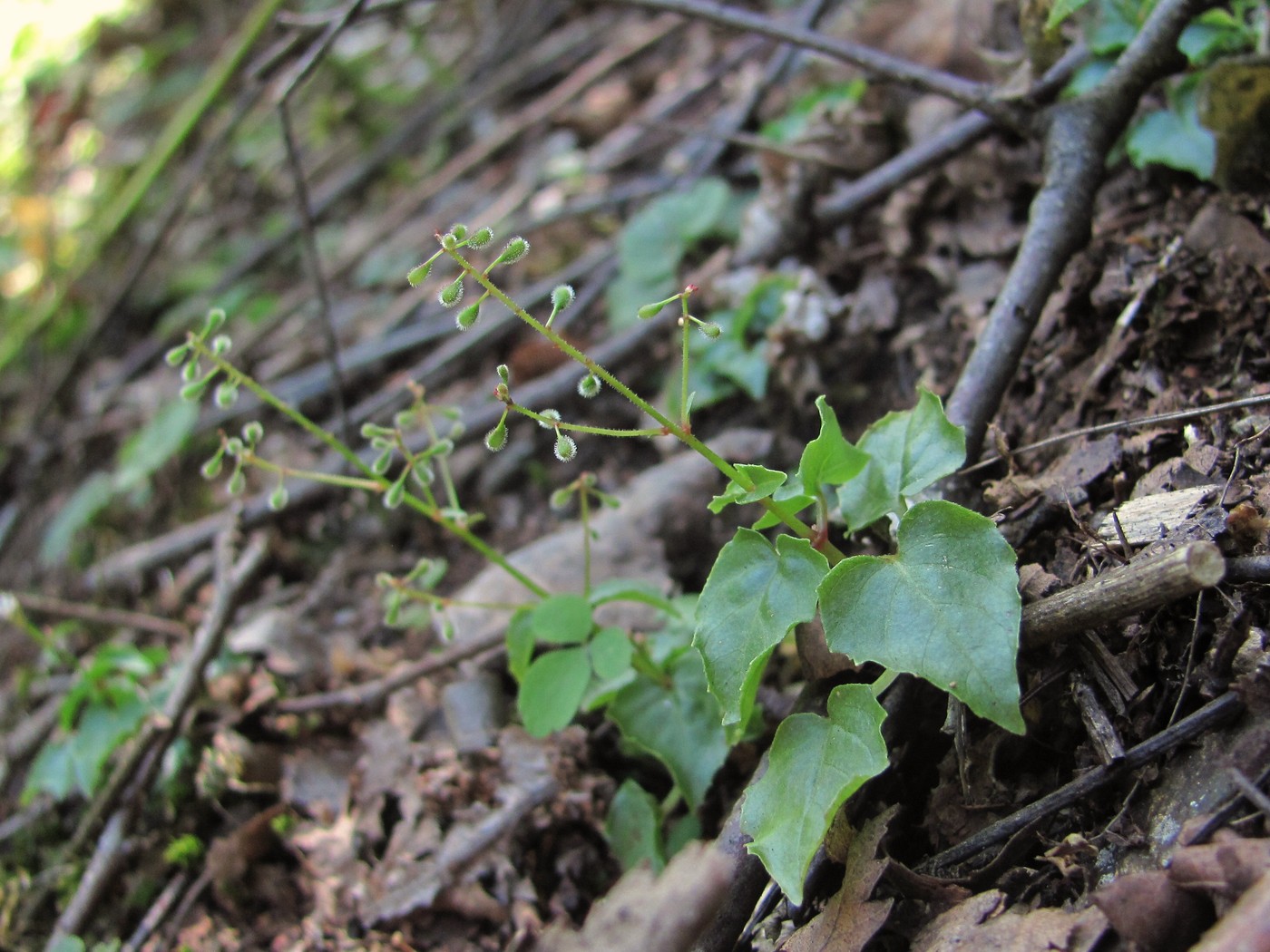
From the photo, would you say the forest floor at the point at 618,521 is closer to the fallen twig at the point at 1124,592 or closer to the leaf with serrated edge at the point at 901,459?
the fallen twig at the point at 1124,592

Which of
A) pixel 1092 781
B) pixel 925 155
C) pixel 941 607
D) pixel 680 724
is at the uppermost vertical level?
pixel 925 155

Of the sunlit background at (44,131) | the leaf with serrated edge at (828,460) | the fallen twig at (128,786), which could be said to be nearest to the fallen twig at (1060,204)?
the leaf with serrated edge at (828,460)

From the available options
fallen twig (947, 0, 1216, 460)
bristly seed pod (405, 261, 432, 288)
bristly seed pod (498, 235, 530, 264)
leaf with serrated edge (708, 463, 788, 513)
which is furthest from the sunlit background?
fallen twig (947, 0, 1216, 460)

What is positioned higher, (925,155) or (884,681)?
(925,155)

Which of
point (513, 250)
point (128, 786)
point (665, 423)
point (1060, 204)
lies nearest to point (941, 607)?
point (665, 423)

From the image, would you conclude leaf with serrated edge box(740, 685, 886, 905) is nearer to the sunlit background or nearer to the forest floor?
the forest floor

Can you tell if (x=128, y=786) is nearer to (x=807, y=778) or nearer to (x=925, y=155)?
(x=807, y=778)

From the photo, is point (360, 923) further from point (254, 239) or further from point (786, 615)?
point (254, 239)
